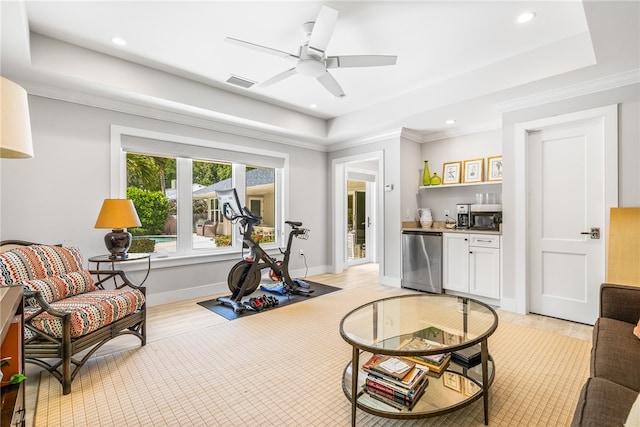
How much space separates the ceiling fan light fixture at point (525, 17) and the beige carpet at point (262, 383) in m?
2.68

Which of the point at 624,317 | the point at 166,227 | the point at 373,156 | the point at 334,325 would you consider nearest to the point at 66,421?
the point at 334,325

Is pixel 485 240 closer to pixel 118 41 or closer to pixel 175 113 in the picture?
pixel 175 113

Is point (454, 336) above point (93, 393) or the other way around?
above

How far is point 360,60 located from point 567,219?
107 inches

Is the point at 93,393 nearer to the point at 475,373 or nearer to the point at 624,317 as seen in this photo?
the point at 475,373

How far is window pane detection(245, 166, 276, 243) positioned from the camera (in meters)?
5.03

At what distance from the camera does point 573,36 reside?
2764 mm

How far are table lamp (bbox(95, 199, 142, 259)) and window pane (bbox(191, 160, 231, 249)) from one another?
1221mm

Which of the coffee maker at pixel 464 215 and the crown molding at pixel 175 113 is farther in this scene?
the coffee maker at pixel 464 215

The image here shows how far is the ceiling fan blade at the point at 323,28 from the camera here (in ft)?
7.14

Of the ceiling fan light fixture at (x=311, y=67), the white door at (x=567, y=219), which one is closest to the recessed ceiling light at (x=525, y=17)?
the white door at (x=567, y=219)

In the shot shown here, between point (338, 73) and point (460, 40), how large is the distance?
1276 millimetres

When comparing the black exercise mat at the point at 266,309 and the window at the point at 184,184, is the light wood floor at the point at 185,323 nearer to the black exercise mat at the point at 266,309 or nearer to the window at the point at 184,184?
the black exercise mat at the point at 266,309

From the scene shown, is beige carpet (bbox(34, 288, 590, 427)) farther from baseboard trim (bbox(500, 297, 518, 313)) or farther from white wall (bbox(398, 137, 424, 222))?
white wall (bbox(398, 137, 424, 222))
